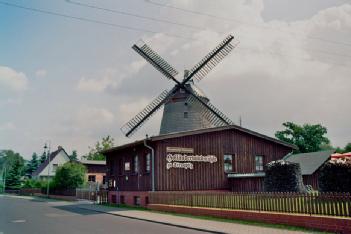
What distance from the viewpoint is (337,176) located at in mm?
17109

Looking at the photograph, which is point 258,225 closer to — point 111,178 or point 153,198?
point 153,198

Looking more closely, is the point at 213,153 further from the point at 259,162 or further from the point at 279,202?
the point at 279,202

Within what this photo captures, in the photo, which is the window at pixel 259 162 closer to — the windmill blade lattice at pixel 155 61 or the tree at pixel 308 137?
the windmill blade lattice at pixel 155 61

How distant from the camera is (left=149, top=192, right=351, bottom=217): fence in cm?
1252

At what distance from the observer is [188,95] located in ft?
113

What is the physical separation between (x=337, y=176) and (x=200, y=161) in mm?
11442

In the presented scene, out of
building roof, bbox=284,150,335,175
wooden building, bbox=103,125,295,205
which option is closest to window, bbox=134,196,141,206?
wooden building, bbox=103,125,295,205

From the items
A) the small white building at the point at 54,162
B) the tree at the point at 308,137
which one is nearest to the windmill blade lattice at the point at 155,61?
the tree at the point at 308,137

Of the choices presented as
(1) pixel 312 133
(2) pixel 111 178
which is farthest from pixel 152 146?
(1) pixel 312 133

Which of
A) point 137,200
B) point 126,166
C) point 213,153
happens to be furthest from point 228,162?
point 126,166

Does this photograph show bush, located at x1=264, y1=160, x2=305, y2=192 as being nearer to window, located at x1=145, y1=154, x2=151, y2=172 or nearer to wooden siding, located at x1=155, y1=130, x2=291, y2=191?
wooden siding, located at x1=155, y1=130, x2=291, y2=191

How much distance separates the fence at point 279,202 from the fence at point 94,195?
569 inches

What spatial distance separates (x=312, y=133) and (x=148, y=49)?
4020cm

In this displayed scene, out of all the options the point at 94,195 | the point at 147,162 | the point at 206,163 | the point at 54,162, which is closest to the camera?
the point at 206,163
